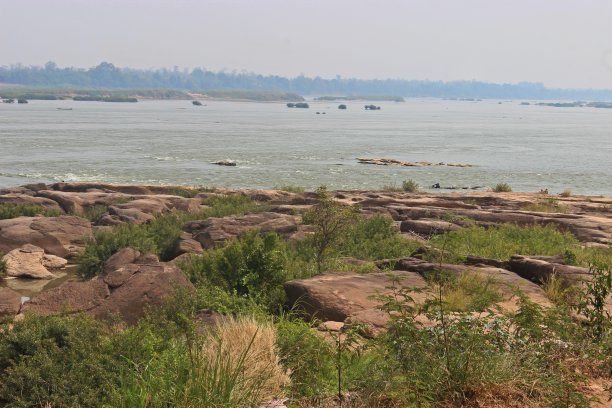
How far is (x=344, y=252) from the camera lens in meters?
18.2

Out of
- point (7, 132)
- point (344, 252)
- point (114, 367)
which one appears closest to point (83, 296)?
point (114, 367)

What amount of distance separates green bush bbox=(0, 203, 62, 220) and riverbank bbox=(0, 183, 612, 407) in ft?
0.29

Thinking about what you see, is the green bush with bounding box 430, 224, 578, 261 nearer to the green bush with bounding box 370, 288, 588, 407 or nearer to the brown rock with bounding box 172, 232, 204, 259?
the brown rock with bounding box 172, 232, 204, 259

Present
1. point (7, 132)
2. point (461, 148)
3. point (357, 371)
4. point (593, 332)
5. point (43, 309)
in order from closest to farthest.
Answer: point (357, 371) < point (593, 332) < point (43, 309) < point (461, 148) < point (7, 132)

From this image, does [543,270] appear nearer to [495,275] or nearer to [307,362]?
[495,275]

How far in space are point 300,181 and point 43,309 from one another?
3551cm

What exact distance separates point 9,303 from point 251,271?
4.95m

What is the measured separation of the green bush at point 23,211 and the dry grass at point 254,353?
22.3 meters

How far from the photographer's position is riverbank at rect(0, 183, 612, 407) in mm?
5941

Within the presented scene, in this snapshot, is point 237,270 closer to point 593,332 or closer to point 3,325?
point 3,325

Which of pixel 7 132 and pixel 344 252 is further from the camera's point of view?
pixel 7 132

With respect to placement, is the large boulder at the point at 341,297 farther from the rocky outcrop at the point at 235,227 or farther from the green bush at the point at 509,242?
the rocky outcrop at the point at 235,227

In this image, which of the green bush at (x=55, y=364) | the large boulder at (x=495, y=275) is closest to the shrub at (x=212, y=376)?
the green bush at (x=55, y=364)

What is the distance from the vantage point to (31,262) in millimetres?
20219
